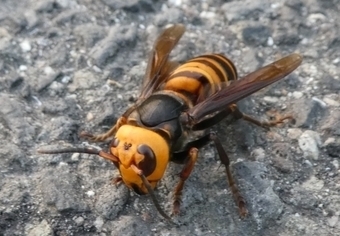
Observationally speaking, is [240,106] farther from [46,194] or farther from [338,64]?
[46,194]

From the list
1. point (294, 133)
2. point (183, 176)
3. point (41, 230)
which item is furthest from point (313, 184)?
point (41, 230)

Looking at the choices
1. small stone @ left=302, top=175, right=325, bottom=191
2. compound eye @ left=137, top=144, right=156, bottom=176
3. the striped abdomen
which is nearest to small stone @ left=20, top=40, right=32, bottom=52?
the striped abdomen

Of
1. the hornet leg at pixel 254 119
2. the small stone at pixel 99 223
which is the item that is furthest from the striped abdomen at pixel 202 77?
the small stone at pixel 99 223

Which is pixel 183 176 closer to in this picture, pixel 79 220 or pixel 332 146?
pixel 79 220

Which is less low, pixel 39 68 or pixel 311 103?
pixel 39 68

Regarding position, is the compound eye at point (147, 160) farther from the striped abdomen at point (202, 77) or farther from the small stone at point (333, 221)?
the small stone at point (333, 221)

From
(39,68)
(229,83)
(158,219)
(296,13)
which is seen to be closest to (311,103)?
(229,83)
